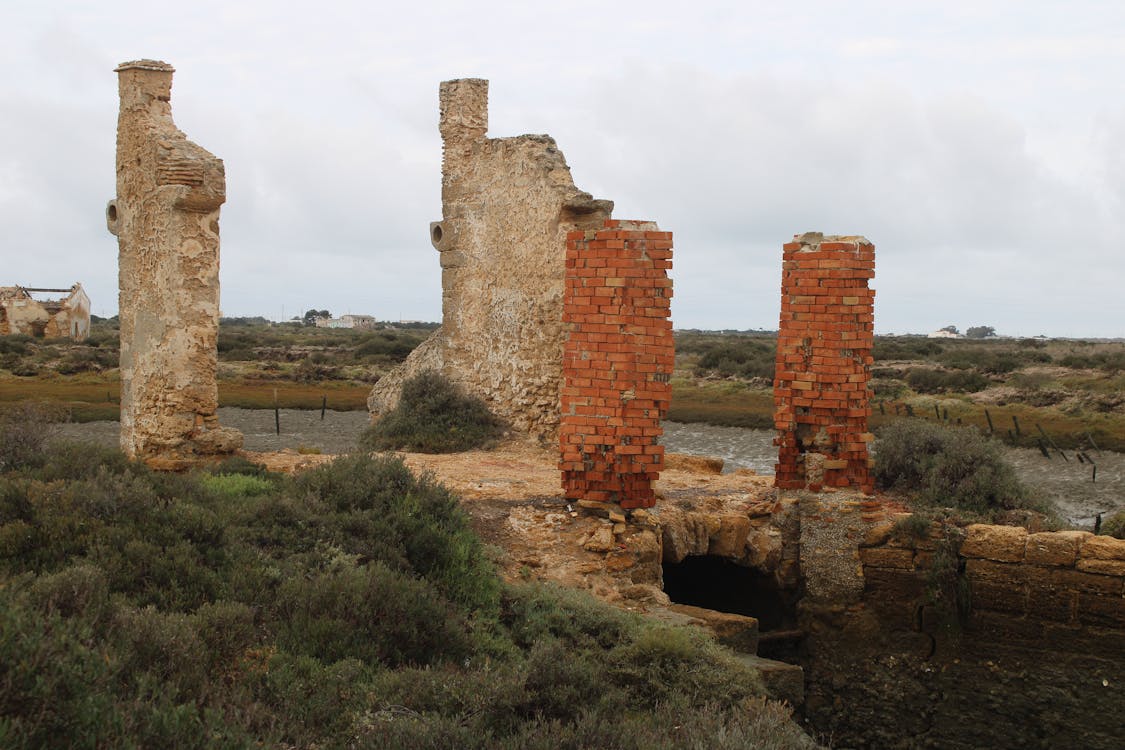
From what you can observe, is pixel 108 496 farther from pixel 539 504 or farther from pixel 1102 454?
pixel 1102 454

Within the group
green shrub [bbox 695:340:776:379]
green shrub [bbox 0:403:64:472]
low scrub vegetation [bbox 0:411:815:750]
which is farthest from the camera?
green shrub [bbox 695:340:776:379]

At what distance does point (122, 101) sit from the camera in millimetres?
11359

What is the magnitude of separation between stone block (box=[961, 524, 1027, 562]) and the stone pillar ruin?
7.52 metres

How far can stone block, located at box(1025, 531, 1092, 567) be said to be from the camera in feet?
25.2

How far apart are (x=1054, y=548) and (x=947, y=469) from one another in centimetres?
327

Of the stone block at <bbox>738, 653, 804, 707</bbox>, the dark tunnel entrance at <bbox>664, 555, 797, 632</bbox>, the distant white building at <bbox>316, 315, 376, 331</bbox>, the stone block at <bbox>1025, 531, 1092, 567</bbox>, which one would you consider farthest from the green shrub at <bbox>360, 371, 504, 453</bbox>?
the distant white building at <bbox>316, 315, 376, 331</bbox>

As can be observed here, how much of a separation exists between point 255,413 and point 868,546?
2183cm

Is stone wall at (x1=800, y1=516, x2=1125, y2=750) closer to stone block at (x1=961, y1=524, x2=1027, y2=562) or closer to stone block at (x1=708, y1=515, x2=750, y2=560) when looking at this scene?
stone block at (x1=961, y1=524, x2=1027, y2=562)

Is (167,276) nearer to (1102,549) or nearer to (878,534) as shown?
(878,534)

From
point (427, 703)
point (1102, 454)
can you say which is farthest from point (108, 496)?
point (1102, 454)

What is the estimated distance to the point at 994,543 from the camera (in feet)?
26.2

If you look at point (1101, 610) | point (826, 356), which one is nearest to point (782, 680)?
point (1101, 610)

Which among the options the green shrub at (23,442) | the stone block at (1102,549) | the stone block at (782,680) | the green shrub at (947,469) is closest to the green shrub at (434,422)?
the green shrub at (947,469)

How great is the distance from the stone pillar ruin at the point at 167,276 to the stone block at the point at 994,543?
24.7ft
